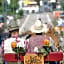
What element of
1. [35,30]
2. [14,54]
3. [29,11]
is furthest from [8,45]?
[29,11]

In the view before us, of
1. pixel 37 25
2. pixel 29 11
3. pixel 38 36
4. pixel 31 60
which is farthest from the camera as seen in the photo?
pixel 29 11

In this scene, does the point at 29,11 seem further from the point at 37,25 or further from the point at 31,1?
the point at 37,25

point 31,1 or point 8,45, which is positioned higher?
point 8,45

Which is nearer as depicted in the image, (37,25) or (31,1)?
(37,25)

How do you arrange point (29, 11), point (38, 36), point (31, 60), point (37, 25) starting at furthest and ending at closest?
point (29, 11), point (37, 25), point (38, 36), point (31, 60)

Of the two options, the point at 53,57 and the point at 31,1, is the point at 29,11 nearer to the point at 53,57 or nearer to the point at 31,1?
the point at 31,1

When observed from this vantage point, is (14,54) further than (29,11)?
No

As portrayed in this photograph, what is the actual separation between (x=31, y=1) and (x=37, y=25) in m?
70.6

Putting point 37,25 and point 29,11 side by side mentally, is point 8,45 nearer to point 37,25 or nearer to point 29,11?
point 37,25

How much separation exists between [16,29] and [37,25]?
0.29 m

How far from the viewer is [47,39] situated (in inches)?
195

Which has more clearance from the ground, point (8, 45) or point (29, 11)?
point (8, 45)

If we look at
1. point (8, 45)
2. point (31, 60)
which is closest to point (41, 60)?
point (31, 60)

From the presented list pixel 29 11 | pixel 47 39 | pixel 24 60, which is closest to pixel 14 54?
pixel 24 60
